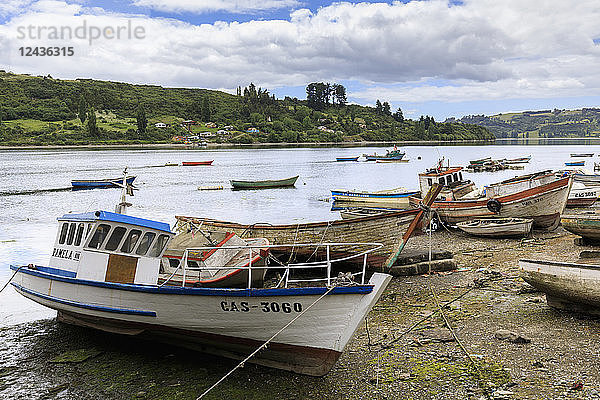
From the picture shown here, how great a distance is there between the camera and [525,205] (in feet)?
72.9

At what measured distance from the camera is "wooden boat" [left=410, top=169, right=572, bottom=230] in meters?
21.8

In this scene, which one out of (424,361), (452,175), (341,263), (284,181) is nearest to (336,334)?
(424,361)

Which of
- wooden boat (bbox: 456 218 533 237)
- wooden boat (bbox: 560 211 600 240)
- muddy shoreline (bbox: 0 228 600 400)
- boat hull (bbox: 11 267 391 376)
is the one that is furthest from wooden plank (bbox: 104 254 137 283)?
wooden boat (bbox: 456 218 533 237)

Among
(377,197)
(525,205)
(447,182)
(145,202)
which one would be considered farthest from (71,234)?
(145,202)

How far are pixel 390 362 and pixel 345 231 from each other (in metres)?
6.91

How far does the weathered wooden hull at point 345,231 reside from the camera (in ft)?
49.8

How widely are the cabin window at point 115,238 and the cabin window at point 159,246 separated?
0.77 metres

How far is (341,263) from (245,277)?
474 centimetres

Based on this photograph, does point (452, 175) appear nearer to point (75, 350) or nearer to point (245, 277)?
point (245, 277)

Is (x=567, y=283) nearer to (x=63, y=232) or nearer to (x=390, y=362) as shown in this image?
(x=390, y=362)

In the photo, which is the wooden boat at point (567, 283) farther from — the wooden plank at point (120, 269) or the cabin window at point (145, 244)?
the wooden plank at point (120, 269)

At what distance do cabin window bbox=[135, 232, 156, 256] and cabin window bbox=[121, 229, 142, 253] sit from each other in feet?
0.44

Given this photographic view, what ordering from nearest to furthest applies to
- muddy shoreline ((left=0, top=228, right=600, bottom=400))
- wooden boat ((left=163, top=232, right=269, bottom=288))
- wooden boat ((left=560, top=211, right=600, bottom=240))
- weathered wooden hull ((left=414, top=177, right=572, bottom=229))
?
muddy shoreline ((left=0, top=228, right=600, bottom=400)), wooden boat ((left=163, top=232, right=269, bottom=288)), wooden boat ((left=560, top=211, right=600, bottom=240)), weathered wooden hull ((left=414, top=177, right=572, bottom=229))

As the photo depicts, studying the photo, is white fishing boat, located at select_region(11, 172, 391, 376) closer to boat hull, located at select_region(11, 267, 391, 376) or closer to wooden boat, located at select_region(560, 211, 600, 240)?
boat hull, located at select_region(11, 267, 391, 376)
